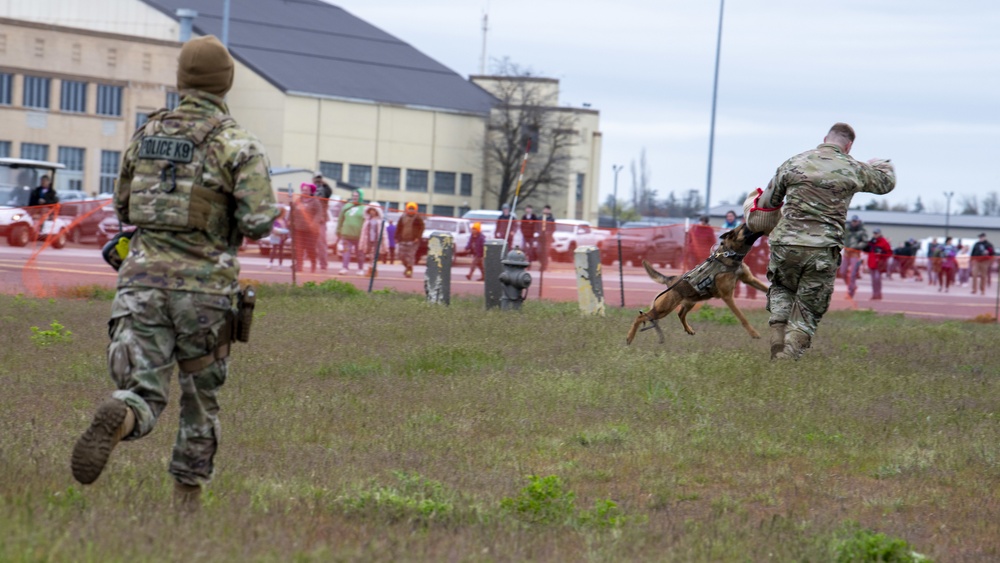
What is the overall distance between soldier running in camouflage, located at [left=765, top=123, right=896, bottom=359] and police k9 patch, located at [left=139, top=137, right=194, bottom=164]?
249 inches

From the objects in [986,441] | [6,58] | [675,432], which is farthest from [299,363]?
[6,58]

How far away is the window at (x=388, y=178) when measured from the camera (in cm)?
7206

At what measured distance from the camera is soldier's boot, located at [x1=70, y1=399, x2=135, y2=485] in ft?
15.2

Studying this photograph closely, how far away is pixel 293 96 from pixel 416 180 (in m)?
10.3

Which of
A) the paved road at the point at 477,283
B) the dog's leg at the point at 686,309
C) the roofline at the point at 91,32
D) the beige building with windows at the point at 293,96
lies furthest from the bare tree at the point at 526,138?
the dog's leg at the point at 686,309

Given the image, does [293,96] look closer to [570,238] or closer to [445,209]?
[445,209]

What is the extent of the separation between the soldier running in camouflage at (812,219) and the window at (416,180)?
63.6m

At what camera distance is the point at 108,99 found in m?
65.9

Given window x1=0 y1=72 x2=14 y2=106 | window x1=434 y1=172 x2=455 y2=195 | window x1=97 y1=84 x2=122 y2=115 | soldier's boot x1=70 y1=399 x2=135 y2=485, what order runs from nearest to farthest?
1. soldier's boot x1=70 y1=399 x2=135 y2=485
2. window x1=0 y1=72 x2=14 y2=106
3. window x1=97 y1=84 x2=122 y2=115
4. window x1=434 y1=172 x2=455 y2=195

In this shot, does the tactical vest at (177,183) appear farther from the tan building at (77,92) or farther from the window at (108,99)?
the window at (108,99)

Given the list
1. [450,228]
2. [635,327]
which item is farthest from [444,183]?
[635,327]

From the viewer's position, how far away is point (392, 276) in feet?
67.8

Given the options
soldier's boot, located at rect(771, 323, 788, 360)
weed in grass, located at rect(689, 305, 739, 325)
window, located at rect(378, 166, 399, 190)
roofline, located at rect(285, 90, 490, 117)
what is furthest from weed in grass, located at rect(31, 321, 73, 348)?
window, located at rect(378, 166, 399, 190)

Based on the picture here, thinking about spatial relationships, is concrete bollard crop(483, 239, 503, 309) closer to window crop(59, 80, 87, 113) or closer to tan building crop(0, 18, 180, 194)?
tan building crop(0, 18, 180, 194)
